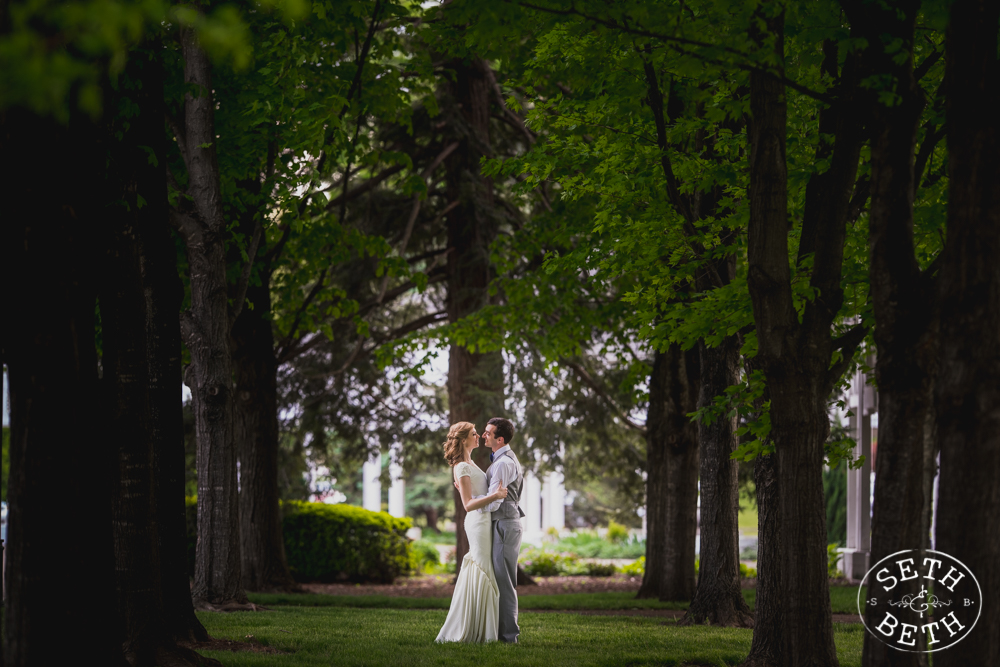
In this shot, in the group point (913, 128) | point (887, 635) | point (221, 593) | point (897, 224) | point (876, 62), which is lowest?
point (221, 593)

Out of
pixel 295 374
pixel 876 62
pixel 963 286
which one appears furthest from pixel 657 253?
pixel 295 374

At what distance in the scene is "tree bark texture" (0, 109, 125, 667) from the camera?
4668 mm

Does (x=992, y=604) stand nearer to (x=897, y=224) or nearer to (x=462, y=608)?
(x=897, y=224)

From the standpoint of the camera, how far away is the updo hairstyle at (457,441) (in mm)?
9391

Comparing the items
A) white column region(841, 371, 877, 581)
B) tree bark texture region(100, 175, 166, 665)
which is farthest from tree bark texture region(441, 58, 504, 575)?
tree bark texture region(100, 175, 166, 665)

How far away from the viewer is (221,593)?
32.7 feet

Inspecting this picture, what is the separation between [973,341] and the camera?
15.6 feet

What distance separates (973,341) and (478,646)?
523 centimetres

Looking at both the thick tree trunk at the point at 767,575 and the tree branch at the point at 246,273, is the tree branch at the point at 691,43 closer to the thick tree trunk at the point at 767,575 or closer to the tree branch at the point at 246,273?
the thick tree trunk at the point at 767,575

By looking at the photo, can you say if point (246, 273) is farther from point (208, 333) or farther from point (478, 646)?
point (478, 646)

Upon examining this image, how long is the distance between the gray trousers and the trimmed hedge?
8546 millimetres

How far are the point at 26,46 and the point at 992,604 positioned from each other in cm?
516

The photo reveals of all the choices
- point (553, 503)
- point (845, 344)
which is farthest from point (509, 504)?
point (553, 503)

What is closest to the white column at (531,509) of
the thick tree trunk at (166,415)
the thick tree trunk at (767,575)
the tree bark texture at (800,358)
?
the thick tree trunk at (767,575)
